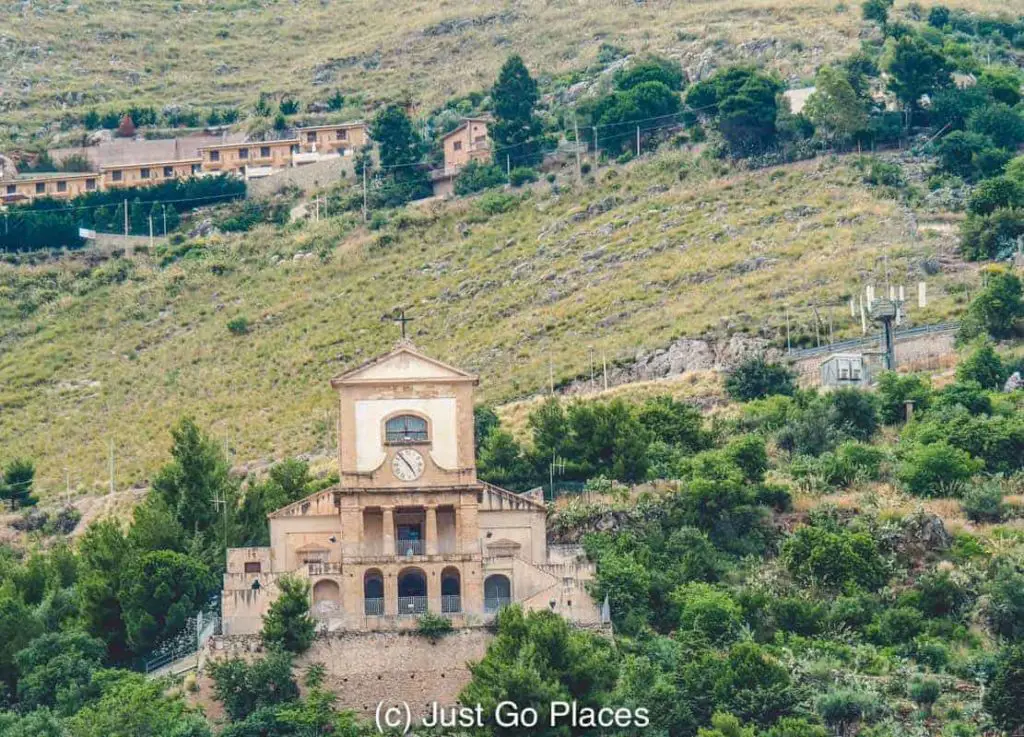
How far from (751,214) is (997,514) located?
42.1 meters

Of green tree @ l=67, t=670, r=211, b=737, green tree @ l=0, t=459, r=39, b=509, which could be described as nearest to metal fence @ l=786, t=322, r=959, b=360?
green tree @ l=0, t=459, r=39, b=509

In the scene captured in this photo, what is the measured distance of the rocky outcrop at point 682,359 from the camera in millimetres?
109312

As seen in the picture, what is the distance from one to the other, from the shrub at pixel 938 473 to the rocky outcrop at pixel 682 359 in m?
21.0

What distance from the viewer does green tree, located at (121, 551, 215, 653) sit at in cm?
7862

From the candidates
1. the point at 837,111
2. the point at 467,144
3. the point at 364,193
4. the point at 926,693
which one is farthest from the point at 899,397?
the point at 364,193

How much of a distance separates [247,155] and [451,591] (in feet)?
259

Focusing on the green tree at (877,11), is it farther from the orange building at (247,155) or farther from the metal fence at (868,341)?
the metal fence at (868,341)

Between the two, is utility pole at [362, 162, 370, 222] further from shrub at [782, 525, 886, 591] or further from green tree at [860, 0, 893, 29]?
shrub at [782, 525, 886, 591]

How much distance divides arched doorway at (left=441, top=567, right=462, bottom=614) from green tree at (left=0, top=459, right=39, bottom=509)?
34552 mm

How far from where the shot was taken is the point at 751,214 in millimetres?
125875

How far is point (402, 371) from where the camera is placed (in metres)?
77.9

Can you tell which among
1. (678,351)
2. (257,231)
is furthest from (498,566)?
(257,231)

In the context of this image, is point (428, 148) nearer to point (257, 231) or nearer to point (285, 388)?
point (257, 231)

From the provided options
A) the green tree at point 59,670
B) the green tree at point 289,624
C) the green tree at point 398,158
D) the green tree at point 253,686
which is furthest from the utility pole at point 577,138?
the green tree at point 253,686
